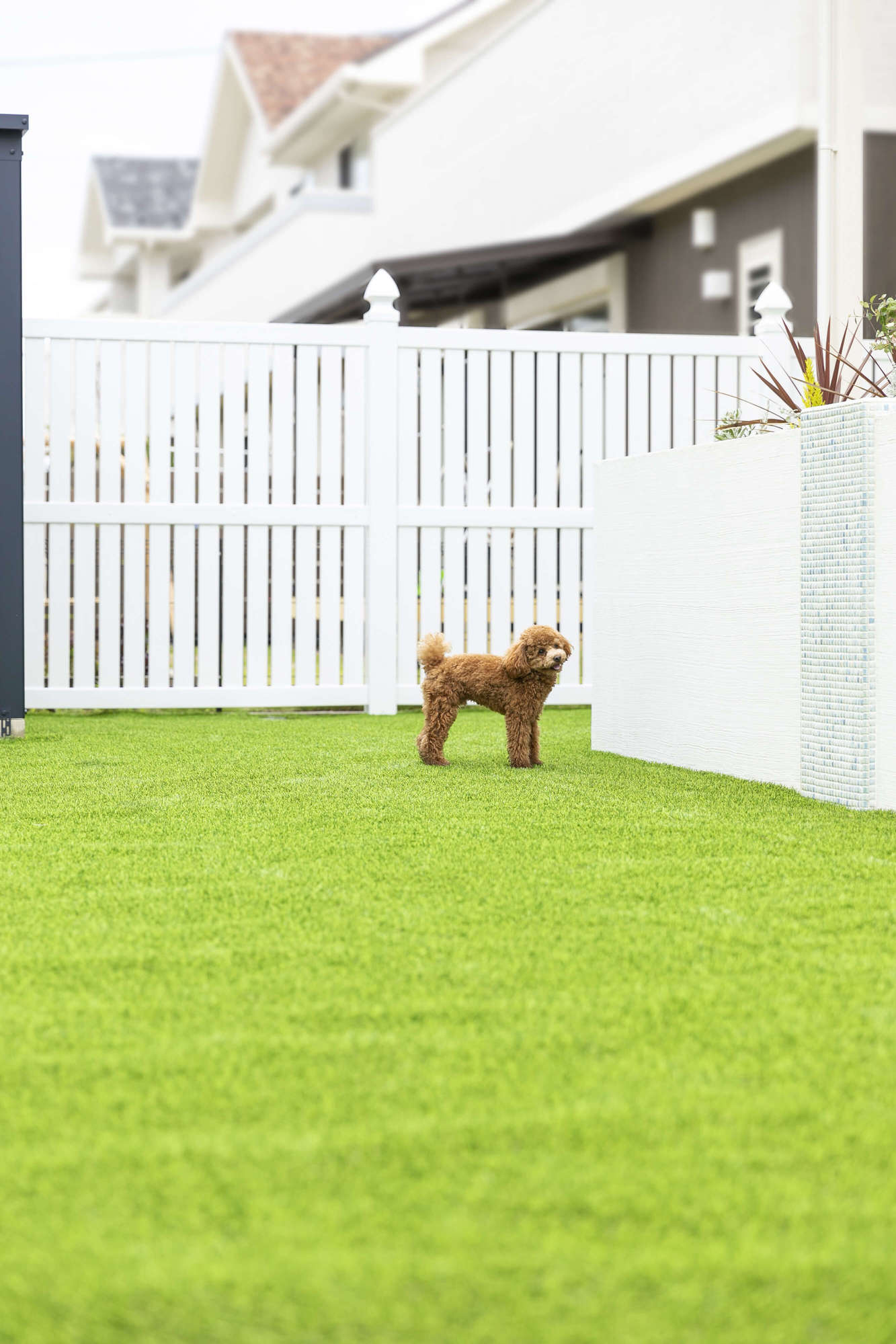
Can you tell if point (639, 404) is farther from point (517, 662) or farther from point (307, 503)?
point (517, 662)

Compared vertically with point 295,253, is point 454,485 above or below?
below

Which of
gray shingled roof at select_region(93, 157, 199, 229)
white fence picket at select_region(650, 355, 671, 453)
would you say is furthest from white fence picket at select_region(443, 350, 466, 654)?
gray shingled roof at select_region(93, 157, 199, 229)

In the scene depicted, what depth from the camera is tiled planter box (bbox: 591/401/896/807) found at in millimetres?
4160

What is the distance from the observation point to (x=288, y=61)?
78.9 ft

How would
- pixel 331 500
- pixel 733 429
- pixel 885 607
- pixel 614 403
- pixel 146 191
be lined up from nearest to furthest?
pixel 885 607 < pixel 733 429 < pixel 331 500 < pixel 614 403 < pixel 146 191

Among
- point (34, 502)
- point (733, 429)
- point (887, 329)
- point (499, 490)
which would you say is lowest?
point (34, 502)

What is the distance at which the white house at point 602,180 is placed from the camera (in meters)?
10.0

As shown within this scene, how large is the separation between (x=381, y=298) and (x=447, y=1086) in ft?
19.7

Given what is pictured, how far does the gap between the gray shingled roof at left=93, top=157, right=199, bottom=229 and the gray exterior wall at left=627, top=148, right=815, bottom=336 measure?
19.0m

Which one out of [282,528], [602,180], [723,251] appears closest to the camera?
[282,528]

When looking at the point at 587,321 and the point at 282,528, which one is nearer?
the point at 282,528

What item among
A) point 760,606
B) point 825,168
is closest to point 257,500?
point 760,606

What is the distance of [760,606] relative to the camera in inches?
186

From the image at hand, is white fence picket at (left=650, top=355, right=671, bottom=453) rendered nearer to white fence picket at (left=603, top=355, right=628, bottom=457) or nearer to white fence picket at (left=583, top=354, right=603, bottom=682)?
white fence picket at (left=603, top=355, right=628, bottom=457)
